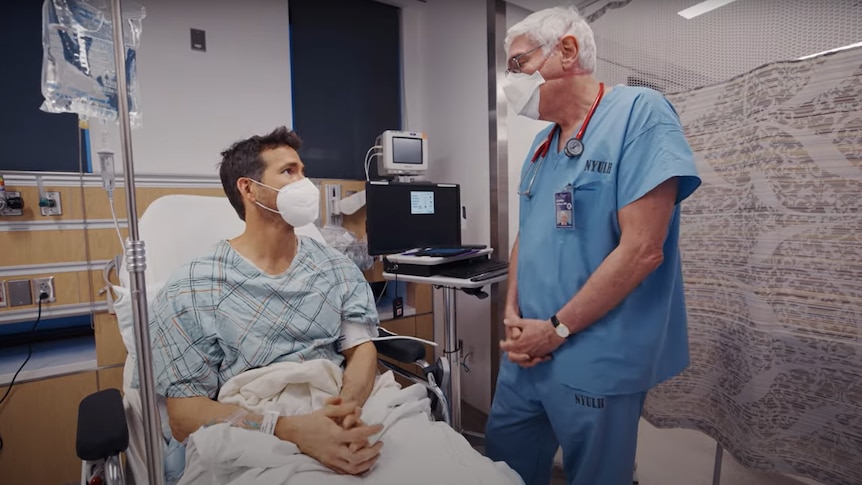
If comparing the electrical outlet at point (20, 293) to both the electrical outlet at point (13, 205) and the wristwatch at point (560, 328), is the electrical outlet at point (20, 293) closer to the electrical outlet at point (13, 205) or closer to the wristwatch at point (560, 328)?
the electrical outlet at point (13, 205)

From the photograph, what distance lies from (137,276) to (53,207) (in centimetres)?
150

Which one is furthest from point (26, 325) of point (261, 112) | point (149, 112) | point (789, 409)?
point (789, 409)

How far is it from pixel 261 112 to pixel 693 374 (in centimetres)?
251

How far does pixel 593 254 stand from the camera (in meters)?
1.01

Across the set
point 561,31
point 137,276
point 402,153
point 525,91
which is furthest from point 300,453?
point 402,153

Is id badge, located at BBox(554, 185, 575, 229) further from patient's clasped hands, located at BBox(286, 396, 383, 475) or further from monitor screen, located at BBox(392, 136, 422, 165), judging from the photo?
monitor screen, located at BBox(392, 136, 422, 165)

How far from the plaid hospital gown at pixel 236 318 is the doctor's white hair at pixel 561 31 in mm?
928

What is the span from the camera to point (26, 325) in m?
1.86

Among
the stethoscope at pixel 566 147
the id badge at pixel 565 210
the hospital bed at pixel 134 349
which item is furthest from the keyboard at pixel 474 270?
the id badge at pixel 565 210

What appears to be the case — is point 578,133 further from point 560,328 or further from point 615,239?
point 560,328

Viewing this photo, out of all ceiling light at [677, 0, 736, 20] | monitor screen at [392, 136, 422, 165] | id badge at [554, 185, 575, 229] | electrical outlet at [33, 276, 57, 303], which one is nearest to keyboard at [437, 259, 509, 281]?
id badge at [554, 185, 575, 229]

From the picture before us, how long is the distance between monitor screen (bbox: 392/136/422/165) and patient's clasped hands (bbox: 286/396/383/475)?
157cm

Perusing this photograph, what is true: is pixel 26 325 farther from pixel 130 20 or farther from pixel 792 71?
pixel 792 71

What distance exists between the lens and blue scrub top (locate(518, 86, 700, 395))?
96 cm
